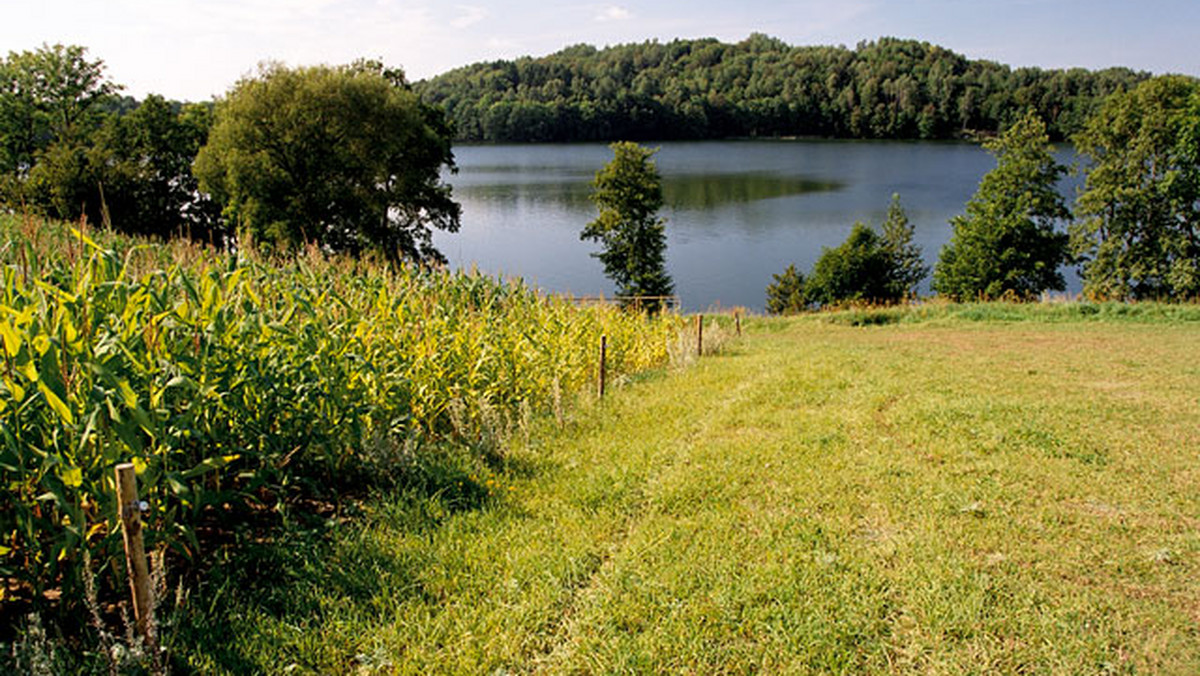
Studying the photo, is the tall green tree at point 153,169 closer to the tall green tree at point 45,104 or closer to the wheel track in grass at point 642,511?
the tall green tree at point 45,104

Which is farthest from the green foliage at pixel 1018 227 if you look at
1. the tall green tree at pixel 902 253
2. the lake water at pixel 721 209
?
the lake water at pixel 721 209

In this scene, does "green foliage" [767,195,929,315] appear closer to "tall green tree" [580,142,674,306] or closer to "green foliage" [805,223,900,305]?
"green foliage" [805,223,900,305]

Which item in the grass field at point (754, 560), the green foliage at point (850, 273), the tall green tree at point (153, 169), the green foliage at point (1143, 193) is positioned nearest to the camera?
the grass field at point (754, 560)

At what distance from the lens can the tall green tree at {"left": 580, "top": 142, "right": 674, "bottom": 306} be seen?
35375 millimetres

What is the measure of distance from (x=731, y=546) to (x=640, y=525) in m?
0.52

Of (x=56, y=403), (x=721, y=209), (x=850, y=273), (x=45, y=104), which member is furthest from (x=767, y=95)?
(x=56, y=403)

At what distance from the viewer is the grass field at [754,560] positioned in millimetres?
2754

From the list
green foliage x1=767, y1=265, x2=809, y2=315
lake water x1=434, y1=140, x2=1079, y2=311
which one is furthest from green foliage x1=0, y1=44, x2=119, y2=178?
green foliage x1=767, y1=265, x2=809, y2=315

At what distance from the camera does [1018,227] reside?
32.8m

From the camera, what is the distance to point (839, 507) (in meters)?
4.20

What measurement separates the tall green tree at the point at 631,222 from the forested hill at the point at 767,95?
263 feet

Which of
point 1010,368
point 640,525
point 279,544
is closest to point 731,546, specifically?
point 640,525

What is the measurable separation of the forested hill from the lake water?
55.9 ft

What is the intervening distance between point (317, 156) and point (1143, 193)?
1361 inches
